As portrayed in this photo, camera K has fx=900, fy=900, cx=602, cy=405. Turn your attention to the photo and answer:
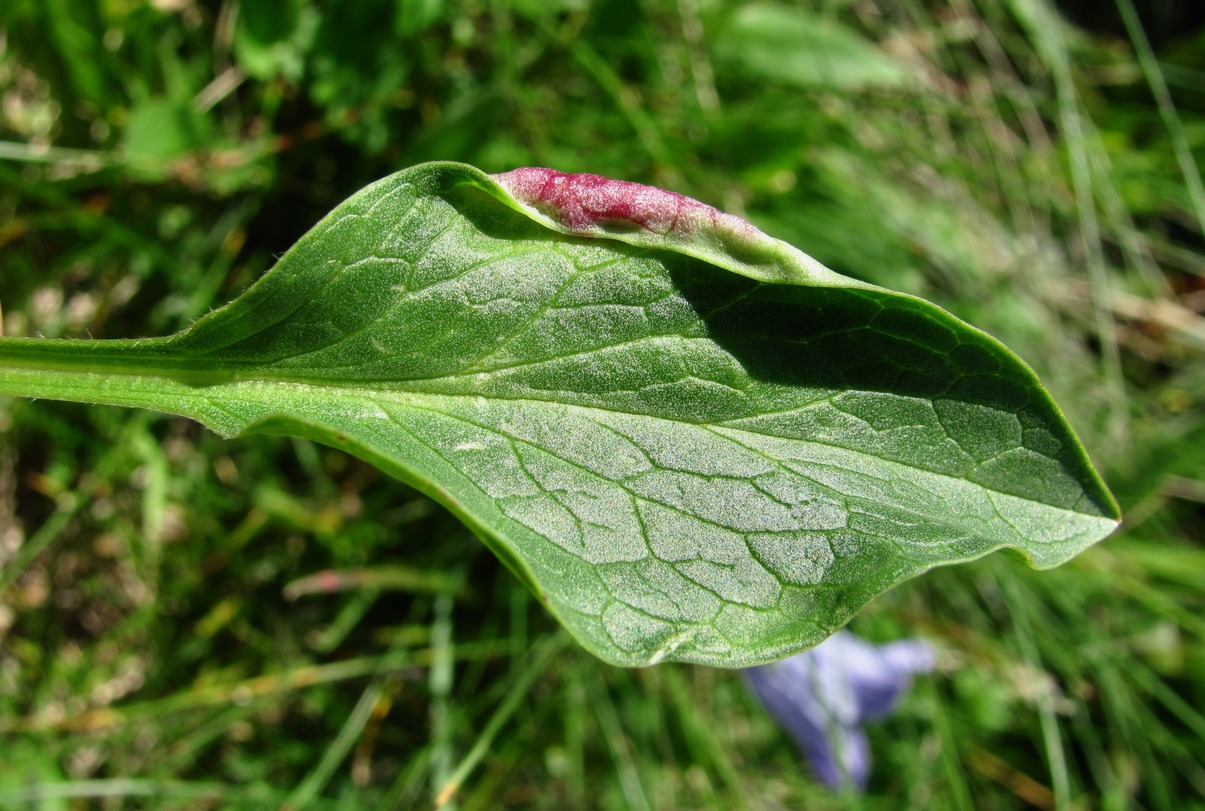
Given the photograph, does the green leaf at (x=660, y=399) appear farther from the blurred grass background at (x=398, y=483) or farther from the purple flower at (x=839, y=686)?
the purple flower at (x=839, y=686)

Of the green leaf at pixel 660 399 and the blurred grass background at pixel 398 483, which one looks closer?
the green leaf at pixel 660 399

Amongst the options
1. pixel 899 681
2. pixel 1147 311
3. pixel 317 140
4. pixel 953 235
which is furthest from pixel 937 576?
pixel 317 140

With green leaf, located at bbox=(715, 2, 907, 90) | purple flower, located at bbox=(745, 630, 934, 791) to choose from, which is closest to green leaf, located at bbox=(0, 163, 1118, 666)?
purple flower, located at bbox=(745, 630, 934, 791)

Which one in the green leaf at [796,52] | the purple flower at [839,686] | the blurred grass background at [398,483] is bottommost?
the purple flower at [839,686]

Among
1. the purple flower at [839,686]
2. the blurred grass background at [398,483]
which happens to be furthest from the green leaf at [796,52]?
the purple flower at [839,686]

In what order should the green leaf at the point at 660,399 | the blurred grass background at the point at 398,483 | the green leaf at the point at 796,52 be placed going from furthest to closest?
the green leaf at the point at 796,52 → the blurred grass background at the point at 398,483 → the green leaf at the point at 660,399

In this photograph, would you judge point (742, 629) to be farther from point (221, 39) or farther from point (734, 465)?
point (221, 39)
